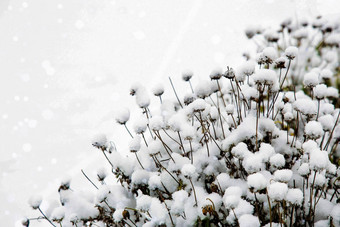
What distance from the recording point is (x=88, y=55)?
3408mm

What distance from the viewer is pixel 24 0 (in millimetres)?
3430

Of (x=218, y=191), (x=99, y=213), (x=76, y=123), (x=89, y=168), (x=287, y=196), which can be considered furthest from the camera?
(x=76, y=123)

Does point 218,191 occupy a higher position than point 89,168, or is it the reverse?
point 89,168

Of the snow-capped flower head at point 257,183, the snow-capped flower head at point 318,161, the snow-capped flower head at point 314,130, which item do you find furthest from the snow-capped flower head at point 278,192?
the snow-capped flower head at point 314,130

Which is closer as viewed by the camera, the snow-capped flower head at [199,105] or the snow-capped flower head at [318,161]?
the snow-capped flower head at [318,161]

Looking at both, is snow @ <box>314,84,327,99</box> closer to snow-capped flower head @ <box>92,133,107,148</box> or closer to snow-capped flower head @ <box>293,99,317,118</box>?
snow-capped flower head @ <box>293,99,317,118</box>

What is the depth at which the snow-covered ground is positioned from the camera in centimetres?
312

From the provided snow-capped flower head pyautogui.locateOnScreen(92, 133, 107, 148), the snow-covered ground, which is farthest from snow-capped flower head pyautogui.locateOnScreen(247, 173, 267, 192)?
the snow-covered ground

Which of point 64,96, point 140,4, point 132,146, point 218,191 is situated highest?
point 140,4

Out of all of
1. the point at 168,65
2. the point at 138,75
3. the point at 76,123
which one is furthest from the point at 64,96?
the point at 168,65

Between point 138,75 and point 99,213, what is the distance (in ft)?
7.43

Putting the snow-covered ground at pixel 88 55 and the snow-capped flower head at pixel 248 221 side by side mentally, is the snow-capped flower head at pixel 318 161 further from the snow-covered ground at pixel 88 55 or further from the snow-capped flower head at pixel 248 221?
the snow-covered ground at pixel 88 55

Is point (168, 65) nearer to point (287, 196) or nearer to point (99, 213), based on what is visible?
point (99, 213)

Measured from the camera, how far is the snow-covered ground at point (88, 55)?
3.12m
